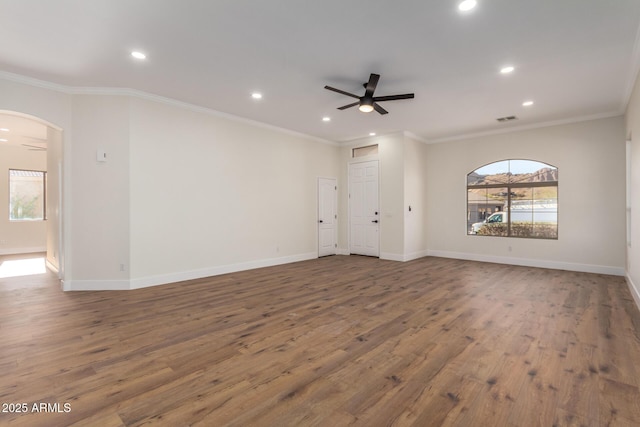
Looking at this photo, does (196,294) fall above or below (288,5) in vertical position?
below

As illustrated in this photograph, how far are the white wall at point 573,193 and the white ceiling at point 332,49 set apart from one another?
2.98 ft

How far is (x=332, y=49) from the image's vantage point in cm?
361

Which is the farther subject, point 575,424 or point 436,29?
point 436,29

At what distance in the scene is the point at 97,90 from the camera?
4.78 m

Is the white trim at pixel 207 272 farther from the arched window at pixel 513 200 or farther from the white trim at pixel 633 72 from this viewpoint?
the white trim at pixel 633 72

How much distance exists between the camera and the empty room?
2225mm

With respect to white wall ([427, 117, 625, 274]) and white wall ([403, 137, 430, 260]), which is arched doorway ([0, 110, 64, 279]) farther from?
white wall ([427, 117, 625, 274])

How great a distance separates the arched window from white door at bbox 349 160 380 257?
2.31 meters

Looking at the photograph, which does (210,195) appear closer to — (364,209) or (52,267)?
(52,267)

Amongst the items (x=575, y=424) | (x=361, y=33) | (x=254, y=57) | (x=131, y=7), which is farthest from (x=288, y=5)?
(x=575, y=424)

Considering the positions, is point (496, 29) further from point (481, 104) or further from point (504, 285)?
point (504, 285)

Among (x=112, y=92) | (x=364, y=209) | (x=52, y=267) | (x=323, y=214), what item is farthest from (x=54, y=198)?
(x=364, y=209)

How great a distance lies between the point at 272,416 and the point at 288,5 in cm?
329

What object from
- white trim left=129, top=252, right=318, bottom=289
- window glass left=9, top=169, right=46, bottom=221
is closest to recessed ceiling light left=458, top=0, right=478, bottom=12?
white trim left=129, top=252, right=318, bottom=289
